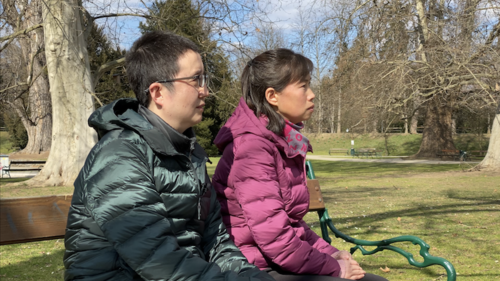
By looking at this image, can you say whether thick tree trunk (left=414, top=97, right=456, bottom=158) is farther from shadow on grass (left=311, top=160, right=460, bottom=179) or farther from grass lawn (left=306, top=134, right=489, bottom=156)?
shadow on grass (left=311, top=160, right=460, bottom=179)

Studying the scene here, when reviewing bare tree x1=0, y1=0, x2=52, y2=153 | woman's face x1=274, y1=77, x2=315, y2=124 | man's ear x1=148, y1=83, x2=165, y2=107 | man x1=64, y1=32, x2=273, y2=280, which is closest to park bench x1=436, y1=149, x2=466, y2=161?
bare tree x1=0, y1=0, x2=52, y2=153

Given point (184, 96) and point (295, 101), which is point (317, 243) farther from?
point (184, 96)

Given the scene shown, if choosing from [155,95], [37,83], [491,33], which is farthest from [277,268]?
[37,83]

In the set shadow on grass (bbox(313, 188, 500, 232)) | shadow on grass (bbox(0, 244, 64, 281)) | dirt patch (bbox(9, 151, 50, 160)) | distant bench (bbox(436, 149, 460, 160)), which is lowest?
distant bench (bbox(436, 149, 460, 160))

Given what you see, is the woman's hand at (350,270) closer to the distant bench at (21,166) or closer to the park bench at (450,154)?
the distant bench at (21,166)

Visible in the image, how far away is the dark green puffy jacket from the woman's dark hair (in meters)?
0.66

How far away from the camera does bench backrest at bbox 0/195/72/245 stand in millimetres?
1928

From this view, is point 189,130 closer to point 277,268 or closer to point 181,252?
point 181,252

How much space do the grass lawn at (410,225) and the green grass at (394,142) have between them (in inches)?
575

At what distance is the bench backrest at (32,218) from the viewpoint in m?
1.93

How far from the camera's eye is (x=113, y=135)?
67.5 inches

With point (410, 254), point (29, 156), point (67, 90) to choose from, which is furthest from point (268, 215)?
point (29, 156)

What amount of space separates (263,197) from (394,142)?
3665 cm

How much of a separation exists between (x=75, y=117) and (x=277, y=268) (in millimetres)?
9042
